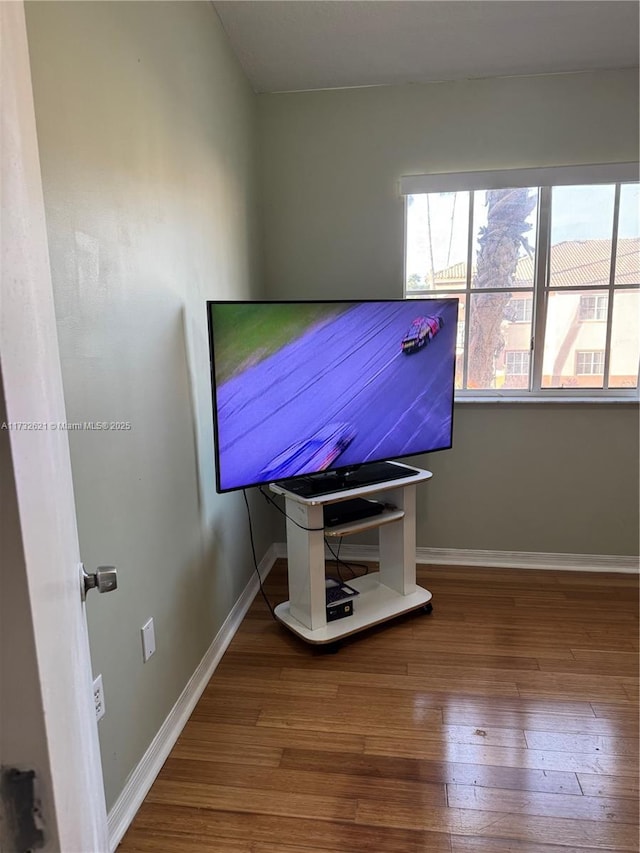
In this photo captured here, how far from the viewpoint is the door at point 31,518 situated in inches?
19.1

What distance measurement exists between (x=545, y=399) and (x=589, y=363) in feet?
0.93

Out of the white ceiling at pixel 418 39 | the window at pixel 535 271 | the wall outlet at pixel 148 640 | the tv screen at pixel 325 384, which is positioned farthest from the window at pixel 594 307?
the wall outlet at pixel 148 640

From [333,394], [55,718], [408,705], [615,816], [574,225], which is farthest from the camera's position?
[574,225]

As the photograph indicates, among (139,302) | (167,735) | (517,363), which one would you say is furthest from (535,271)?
(167,735)

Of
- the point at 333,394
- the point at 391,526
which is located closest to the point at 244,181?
the point at 333,394

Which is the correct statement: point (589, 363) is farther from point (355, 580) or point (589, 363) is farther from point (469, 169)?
point (355, 580)

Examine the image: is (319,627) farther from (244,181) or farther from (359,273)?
(244,181)

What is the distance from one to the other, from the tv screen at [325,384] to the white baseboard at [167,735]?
68 centimetres

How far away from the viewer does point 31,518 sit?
0.52 metres

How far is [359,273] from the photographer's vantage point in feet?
9.14

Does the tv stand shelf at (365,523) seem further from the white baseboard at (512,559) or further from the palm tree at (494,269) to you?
the palm tree at (494,269)

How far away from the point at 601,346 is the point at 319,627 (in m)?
1.97

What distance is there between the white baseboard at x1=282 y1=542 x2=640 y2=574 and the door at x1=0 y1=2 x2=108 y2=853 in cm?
248

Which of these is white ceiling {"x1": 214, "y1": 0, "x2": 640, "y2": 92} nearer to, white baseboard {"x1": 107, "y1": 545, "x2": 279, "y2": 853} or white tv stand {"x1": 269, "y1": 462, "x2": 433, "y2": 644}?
white tv stand {"x1": 269, "y1": 462, "x2": 433, "y2": 644}
